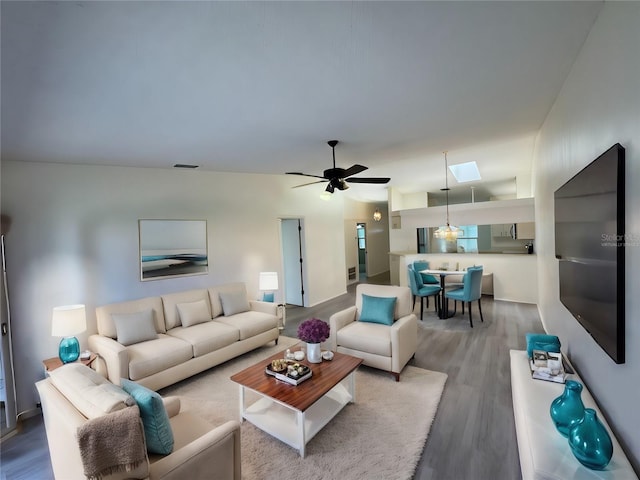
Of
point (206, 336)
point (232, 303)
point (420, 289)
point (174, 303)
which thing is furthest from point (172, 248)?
point (420, 289)

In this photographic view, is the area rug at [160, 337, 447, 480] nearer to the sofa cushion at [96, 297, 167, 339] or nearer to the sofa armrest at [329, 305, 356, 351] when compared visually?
the sofa armrest at [329, 305, 356, 351]

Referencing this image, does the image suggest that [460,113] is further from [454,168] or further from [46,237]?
[46,237]

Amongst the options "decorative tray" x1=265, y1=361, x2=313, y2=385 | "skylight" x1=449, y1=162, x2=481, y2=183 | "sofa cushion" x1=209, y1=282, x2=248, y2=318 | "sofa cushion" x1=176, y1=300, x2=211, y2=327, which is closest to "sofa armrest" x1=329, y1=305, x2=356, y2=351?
"decorative tray" x1=265, y1=361, x2=313, y2=385

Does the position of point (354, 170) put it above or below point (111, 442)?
above

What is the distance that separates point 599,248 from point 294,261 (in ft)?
17.8

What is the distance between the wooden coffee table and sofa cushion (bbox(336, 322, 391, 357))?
474 mm

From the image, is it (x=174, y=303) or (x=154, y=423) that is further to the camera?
(x=174, y=303)

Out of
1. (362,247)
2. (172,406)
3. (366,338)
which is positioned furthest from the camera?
(362,247)

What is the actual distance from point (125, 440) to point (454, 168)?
6.71 meters

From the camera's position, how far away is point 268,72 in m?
1.85

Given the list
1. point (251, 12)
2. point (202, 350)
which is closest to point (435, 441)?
point (202, 350)

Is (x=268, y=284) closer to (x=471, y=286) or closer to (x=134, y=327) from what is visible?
(x=134, y=327)

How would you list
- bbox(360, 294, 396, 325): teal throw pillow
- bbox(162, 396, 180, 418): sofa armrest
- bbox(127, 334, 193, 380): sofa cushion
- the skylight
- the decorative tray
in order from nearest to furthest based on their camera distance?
bbox(162, 396, 180, 418): sofa armrest
the decorative tray
bbox(127, 334, 193, 380): sofa cushion
bbox(360, 294, 396, 325): teal throw pillow
the skylight

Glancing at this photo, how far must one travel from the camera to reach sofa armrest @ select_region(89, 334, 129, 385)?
2.78 metres
